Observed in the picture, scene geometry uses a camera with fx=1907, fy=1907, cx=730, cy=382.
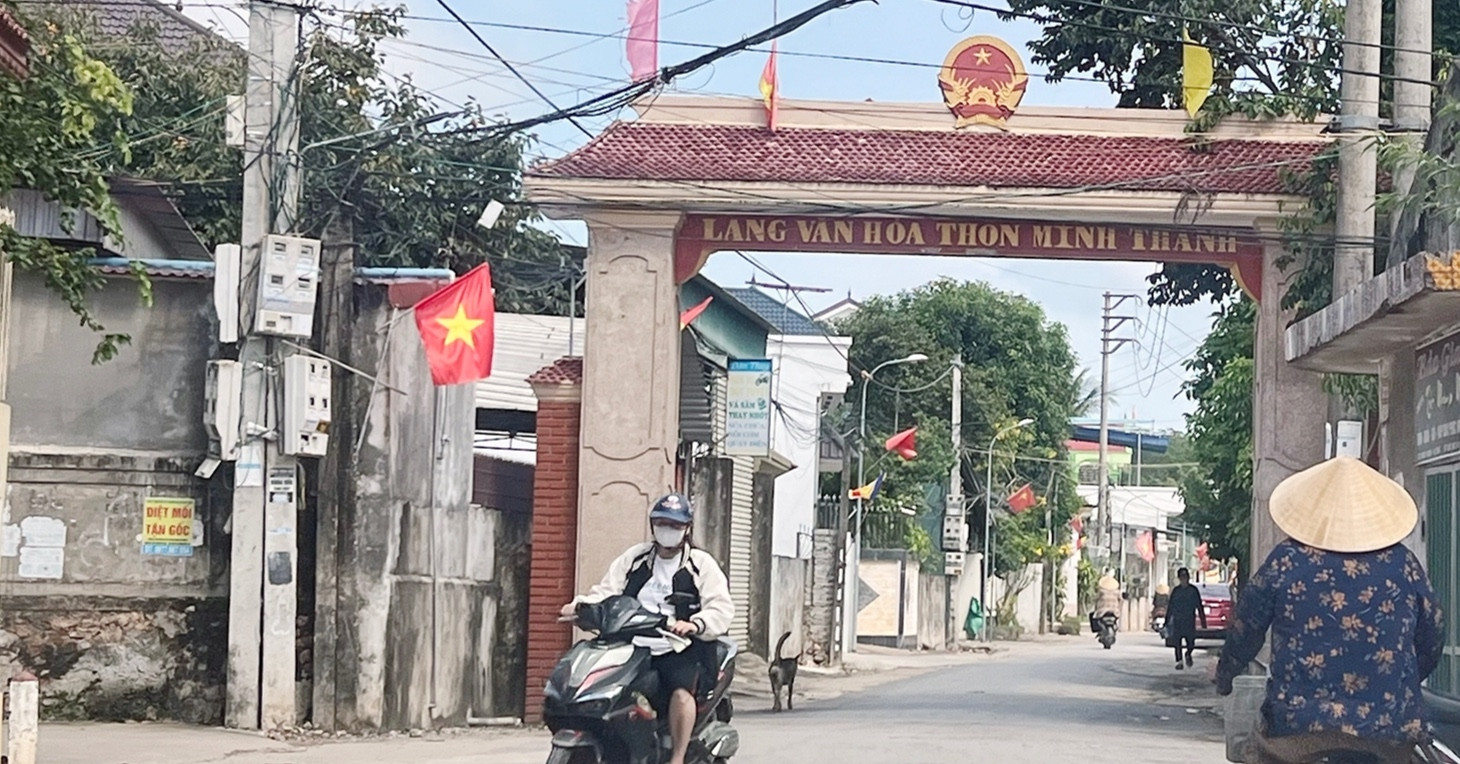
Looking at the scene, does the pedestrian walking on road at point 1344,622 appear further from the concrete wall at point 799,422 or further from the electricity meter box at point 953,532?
the electricity meter box at point 953,532

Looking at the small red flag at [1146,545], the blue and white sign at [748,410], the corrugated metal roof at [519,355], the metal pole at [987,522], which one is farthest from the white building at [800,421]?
the small red flag at [1146,545]

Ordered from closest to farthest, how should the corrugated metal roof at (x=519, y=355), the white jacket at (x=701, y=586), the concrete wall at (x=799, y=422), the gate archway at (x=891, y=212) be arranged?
1. the white jacket at (x=701, y=586)
2. the gate archway at (x=891, y=212)
3. the corrugated metal roof at (x=519, y=355)
4. the concrete wall at (x=799, y=422)

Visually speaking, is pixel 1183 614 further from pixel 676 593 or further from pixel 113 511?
pixel 676 593

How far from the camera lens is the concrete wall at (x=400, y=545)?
15242mm

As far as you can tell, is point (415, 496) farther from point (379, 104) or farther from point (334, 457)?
point (379, 104)

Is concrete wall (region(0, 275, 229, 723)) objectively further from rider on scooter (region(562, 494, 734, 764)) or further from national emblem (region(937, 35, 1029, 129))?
national emblem (region(937, 35, 1029, 129))

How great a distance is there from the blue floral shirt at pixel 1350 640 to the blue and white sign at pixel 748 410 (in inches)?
612

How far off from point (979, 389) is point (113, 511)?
40.6 meters

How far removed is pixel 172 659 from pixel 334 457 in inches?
79.4

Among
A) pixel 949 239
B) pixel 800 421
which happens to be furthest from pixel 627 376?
pixel 800 421

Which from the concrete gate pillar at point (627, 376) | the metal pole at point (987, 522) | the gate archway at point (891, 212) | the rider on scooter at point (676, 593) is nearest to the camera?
the rider on scooter at point (676, 593)

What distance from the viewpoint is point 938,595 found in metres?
49.2

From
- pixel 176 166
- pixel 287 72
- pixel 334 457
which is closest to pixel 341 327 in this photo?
pixel 334 457

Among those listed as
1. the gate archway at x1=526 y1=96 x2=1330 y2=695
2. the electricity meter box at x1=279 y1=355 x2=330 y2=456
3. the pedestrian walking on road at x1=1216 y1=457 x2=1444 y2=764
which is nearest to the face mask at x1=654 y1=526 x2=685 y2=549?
the pedestrian walking on road at x1=1216 y1=457 x2=1444 y2=764
